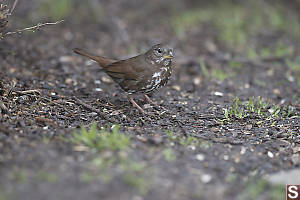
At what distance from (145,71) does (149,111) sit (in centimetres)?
54

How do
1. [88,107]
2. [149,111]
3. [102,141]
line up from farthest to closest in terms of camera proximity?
[149,111] < [88,107] < [102,141]

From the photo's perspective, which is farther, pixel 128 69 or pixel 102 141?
pixel 128 69

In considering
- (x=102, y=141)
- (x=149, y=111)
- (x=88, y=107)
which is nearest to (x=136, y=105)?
(x=149, y=111)

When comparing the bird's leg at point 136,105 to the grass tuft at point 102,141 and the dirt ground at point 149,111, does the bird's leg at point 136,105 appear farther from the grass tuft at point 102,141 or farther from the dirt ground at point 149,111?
the grass tuft at point 102,141

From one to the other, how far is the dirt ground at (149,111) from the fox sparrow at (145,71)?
0.32 m

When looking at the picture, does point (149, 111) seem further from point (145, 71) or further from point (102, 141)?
point (102, 141)

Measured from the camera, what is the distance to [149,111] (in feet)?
17.0

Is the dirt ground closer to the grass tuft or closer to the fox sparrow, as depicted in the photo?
the grass tuft

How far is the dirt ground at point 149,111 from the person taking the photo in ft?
10.7

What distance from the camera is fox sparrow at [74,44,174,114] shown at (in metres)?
5.09

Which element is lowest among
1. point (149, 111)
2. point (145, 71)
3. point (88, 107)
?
point (149, 111)

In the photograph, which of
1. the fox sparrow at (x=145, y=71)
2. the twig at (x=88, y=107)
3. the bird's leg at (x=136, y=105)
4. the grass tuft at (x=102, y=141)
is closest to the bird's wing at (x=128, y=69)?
the fox sparrow at (x=145, y=71)

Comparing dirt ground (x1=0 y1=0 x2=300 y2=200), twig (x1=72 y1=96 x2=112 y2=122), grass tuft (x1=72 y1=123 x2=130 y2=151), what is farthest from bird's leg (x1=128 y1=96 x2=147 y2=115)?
grass tuft (x1=72 y1=123 x2=130 y2=151)

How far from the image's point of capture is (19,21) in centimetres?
764
